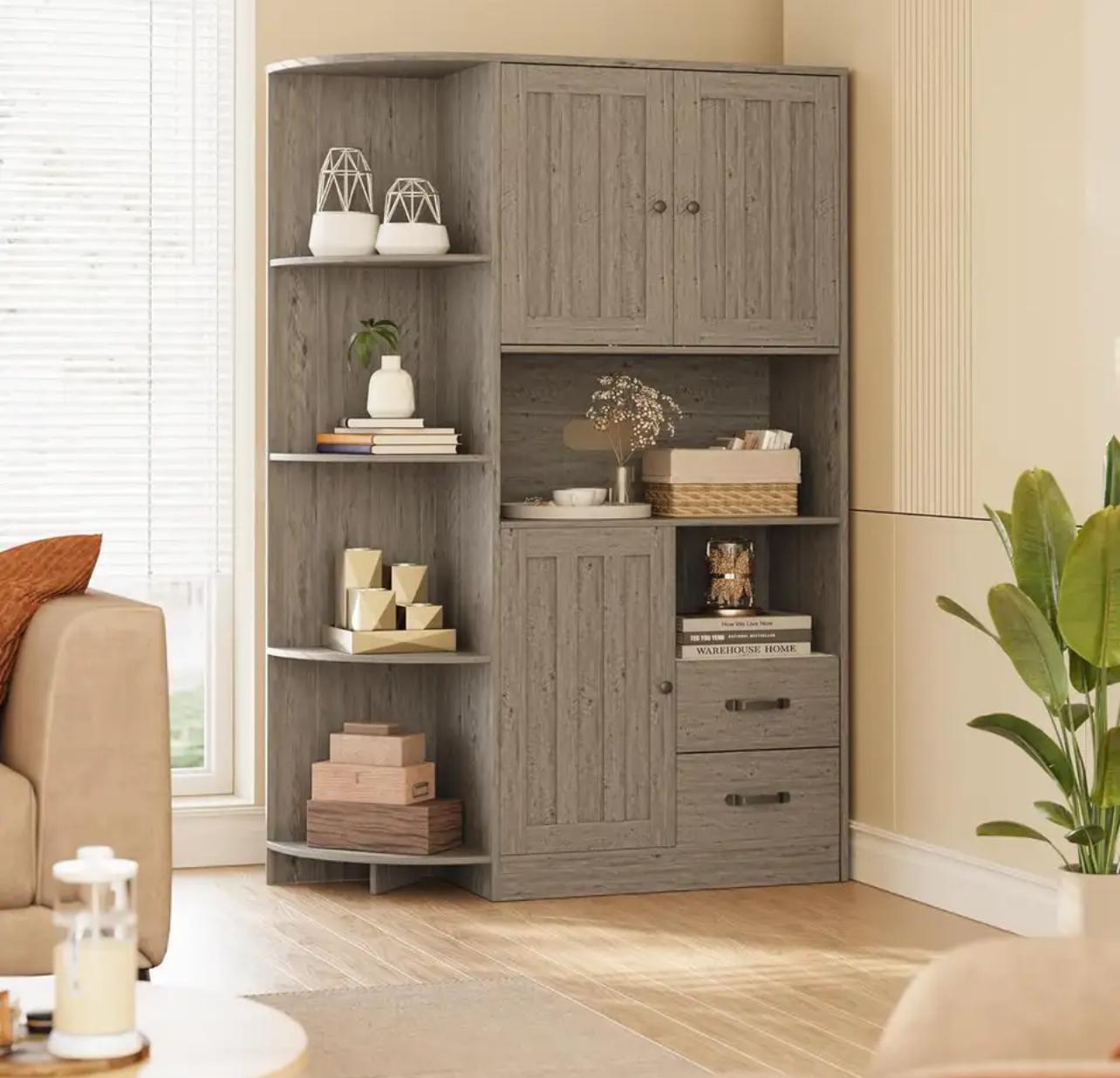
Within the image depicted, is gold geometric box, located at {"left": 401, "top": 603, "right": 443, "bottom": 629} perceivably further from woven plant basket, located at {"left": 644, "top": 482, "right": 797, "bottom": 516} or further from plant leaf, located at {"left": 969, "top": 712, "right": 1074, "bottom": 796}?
plant leaf, located at {"left": 969, "top": 712, "right": 1074, "bottom": 796}

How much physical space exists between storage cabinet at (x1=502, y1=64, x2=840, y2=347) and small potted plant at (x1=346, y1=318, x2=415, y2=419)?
29cm

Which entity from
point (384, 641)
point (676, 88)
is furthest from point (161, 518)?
point (676, 88)

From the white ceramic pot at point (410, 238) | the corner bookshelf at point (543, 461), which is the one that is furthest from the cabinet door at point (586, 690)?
the white ceramic pot at point (410, 238)

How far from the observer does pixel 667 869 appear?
4887 mm

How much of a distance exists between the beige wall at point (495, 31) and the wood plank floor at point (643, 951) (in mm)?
751

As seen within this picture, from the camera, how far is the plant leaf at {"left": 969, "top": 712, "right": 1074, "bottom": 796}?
148 inches

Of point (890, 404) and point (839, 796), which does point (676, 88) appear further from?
point (839, 796)

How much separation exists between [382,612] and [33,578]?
4.18ft

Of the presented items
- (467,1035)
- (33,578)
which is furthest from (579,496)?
(467,1035)

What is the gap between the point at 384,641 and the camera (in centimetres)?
484

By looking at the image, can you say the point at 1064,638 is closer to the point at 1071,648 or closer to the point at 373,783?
the point at 1071,648

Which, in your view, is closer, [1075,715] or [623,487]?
[1075,715]

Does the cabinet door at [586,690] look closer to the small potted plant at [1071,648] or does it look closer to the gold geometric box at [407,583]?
the gold geometric box at [407,583]

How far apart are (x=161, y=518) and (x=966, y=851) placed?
2.17 meters
